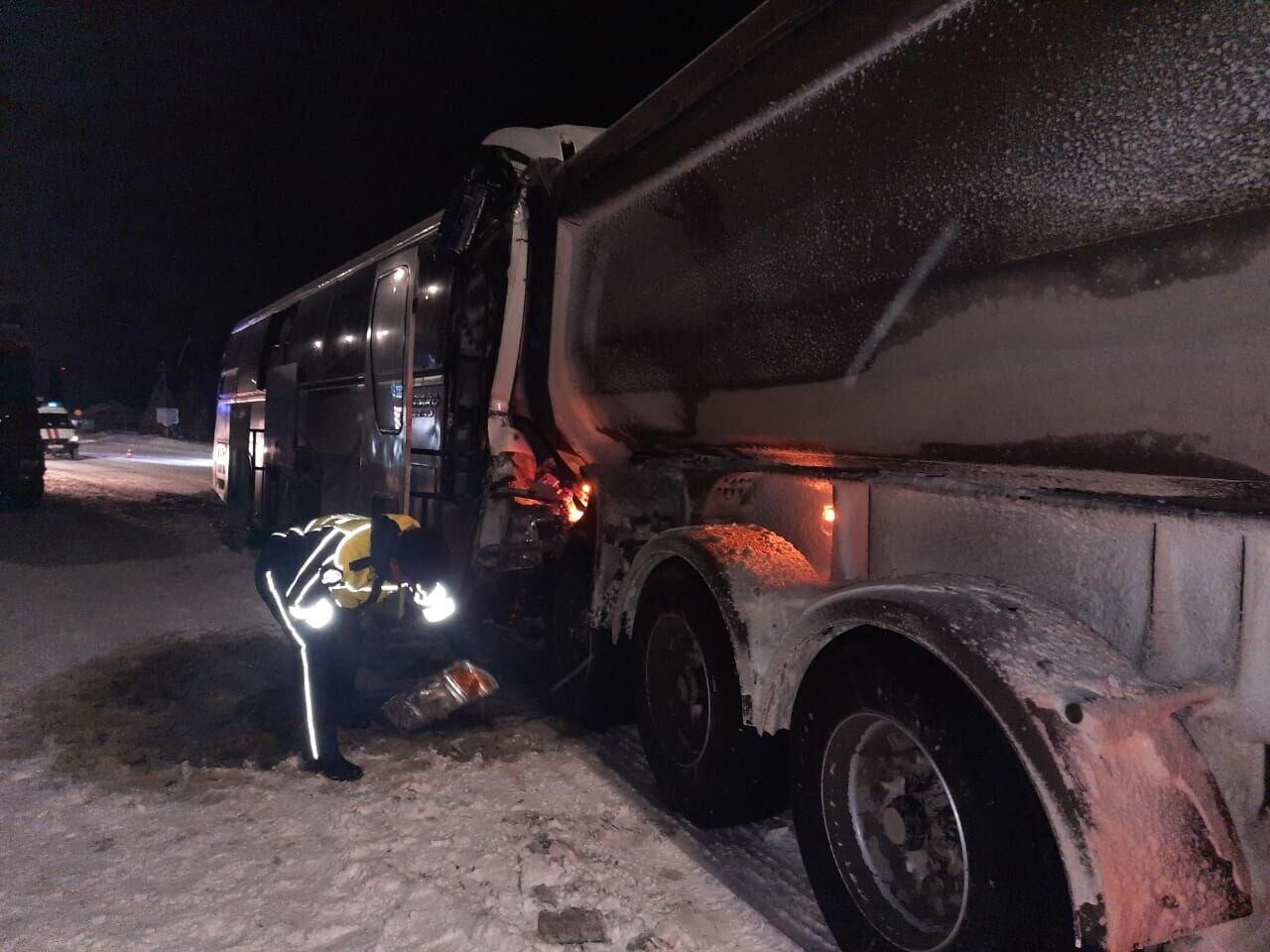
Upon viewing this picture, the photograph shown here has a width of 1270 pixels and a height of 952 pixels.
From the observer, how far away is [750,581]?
3.12 metres

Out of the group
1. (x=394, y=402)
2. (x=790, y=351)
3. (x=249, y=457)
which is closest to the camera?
(x=790, y=351)

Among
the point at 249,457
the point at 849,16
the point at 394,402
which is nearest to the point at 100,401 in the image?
the point at 249,457

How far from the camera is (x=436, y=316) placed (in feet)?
19.4

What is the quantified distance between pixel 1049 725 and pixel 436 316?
4.87 meters

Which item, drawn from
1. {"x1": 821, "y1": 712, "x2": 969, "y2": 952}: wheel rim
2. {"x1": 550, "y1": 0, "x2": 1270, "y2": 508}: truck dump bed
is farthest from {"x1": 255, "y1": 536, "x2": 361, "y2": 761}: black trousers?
{"x1": 821, "y1": 712, "x2": 969, "y2": 952}: wheel rim

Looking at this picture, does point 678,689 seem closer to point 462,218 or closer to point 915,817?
point 915,817

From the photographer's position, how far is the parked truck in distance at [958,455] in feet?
5.80

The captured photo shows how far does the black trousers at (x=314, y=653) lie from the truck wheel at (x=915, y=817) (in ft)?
8.19

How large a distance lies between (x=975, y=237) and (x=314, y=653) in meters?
3.56

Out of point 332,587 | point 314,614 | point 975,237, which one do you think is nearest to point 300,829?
point 314,614

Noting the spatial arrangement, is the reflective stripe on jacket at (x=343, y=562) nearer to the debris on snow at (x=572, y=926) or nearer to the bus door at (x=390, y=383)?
the bus door at (x=390, y=383)

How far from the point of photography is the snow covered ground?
2.93 meters

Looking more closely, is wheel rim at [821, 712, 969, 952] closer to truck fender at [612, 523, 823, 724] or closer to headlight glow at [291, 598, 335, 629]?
truck fender at [612, 523, 823, 724]

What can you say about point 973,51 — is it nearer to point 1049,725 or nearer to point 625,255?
point 1049,725
